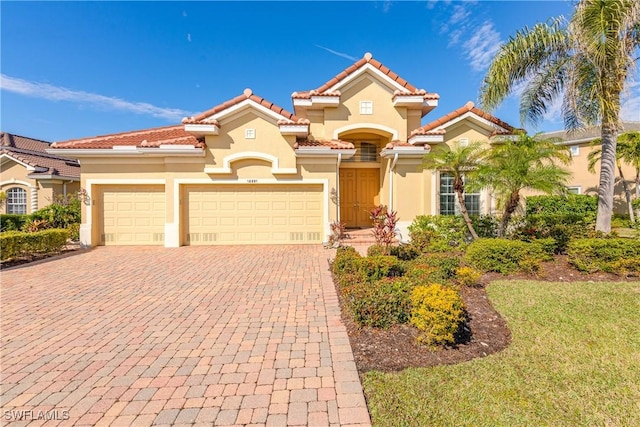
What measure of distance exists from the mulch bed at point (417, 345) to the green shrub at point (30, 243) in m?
11.3

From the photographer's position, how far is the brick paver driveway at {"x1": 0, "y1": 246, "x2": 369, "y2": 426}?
9.48ft

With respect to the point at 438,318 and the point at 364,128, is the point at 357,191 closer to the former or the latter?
the point at 364,128

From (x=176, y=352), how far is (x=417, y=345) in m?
3.37

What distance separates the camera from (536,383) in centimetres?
325

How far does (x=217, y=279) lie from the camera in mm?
7434

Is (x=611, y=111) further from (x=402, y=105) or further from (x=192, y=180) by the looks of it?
(x=192, y=180)

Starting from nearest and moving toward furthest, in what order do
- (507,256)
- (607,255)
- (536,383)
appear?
(536,383) < (607,255) < (507,256)

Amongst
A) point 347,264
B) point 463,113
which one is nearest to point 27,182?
point 347,264

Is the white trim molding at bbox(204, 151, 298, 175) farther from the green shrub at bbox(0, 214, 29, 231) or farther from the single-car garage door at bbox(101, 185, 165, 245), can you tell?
the green shrub at bbox(0, 214, 29, 231)

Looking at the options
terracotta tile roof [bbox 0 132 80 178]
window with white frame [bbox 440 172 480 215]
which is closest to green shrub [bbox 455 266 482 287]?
window with white frame [bbox 440 172 480 215]

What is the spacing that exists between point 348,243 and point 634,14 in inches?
421

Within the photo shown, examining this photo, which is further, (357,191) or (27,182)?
(27,182)

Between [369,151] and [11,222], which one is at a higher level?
[369,151]

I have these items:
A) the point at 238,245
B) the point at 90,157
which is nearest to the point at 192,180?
the point at 238,245
